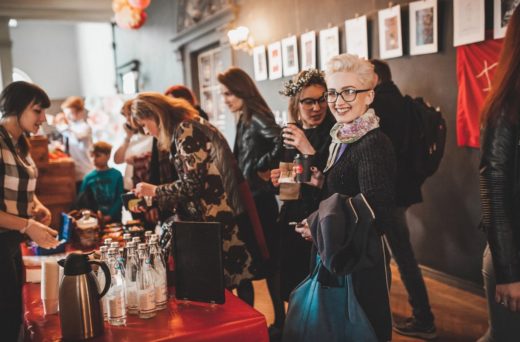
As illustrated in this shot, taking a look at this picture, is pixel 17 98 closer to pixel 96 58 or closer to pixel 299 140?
pixel 299 140

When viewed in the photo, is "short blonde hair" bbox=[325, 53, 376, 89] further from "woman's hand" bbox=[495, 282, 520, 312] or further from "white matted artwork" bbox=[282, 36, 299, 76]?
"white matted artwork" bbox=[282, 36, 299, 76]

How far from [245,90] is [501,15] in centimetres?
170

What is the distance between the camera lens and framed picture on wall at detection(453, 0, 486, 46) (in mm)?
3174

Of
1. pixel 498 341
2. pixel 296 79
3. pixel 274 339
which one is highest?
pixel 296 79

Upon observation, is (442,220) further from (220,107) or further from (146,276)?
(220,107)

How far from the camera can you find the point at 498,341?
4.79 ft

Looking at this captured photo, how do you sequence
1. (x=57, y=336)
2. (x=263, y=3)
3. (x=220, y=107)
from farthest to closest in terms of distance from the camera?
(x=220, y=107) → (x=263, y=3) → (x=57, y=336)

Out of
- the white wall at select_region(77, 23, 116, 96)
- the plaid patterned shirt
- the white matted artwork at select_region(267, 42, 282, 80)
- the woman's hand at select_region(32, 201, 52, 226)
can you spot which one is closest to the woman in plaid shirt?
the plaid patterned shirt

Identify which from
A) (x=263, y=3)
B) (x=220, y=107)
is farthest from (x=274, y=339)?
(x=220, y=107)

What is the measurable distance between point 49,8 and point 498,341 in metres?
11.2

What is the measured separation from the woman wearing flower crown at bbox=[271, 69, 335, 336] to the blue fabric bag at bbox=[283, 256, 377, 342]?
54 cm

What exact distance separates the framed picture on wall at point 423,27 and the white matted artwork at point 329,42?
993 millimetres

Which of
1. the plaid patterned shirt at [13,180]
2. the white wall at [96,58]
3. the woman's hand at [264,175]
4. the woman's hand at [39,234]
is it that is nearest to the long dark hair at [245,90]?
the woman's hand at [264,175]

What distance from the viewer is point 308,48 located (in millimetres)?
5145
